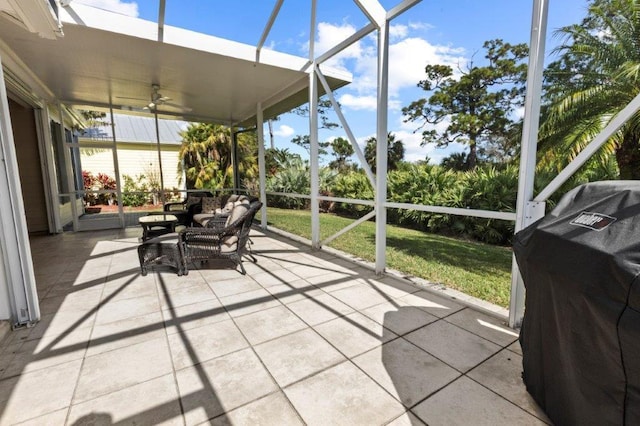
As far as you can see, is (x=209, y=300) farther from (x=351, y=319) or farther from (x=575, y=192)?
(x=575, y=192)

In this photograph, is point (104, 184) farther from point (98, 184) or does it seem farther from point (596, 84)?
point (596, 84)

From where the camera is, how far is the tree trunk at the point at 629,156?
4457 millimetres

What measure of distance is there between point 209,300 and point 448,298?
2630mm

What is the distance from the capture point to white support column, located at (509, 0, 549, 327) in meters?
2.28

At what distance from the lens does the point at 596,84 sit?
4633 millimetres

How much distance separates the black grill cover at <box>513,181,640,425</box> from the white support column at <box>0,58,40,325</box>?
3876mm

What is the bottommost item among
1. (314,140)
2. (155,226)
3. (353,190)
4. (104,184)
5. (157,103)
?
(155,226)

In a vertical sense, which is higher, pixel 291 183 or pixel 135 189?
pixel 291 183

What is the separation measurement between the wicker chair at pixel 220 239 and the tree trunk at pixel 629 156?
5.64 m

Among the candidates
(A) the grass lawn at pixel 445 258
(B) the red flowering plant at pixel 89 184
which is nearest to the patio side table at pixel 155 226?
(A) the grass lawn at pixel 445 258

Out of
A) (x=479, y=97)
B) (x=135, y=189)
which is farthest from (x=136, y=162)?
(x=479, y=97)

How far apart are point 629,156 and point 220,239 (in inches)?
246

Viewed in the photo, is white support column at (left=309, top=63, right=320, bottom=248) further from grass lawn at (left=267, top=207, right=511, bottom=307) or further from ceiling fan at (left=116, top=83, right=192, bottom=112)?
ceiling fan at (left=116, top=83, right=192, bottom=112)

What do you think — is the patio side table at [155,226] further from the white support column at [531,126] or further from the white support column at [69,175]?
the white support column at [531,126]
